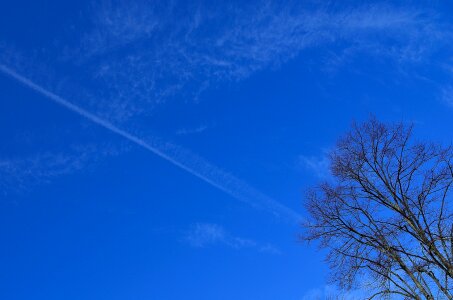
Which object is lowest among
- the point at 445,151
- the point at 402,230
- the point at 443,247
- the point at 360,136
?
the point at 443,247

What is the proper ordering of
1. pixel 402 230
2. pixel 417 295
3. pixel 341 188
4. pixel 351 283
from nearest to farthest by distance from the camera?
pixel 417 295 → pixel 402 230 → pixel 351 283 → pixel 341 188

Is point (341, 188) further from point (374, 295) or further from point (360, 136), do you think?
point (374, 295)

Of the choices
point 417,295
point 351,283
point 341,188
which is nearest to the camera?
point 417,295

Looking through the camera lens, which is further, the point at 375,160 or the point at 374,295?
the point at 375,160

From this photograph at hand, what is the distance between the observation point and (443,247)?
13.1 m

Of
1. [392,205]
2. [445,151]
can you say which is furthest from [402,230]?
[445,151]

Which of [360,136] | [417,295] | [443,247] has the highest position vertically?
[360,136]

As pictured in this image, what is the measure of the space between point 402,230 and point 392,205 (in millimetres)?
854

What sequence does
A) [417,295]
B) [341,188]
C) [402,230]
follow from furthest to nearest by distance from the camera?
[341,188] < [402,230] < [417,295]

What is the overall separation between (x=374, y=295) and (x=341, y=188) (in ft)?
11.8

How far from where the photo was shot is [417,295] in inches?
513

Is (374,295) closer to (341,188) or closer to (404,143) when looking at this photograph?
(341,188)

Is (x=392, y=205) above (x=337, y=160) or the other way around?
the other way around

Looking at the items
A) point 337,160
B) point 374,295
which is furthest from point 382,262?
point 337,160
